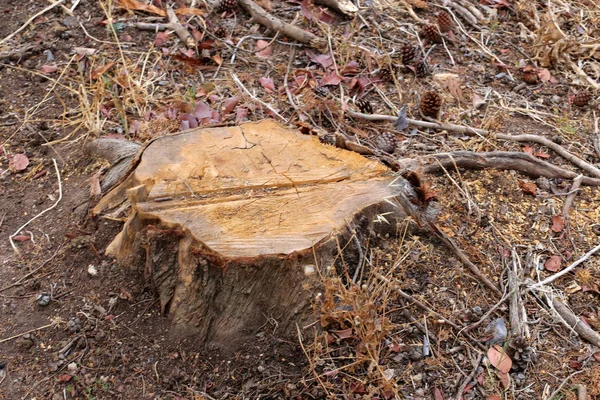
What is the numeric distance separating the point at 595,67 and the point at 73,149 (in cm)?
307

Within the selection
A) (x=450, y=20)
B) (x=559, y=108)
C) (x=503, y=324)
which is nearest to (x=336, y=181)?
(x=503, y=324)

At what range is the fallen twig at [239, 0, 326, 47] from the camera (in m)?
3.52

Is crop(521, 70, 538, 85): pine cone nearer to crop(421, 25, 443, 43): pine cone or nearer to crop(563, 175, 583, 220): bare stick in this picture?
crop(421, 25, 443, 43): pine cone

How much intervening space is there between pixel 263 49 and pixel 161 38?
611mm

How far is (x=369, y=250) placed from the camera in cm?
218

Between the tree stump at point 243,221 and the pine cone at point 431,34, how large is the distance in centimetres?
176

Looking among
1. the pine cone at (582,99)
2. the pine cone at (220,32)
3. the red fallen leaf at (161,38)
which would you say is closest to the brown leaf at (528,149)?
the pine cone at (582,99)

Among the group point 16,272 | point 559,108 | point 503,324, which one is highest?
point 559,108

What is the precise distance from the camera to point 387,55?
3.39 metres

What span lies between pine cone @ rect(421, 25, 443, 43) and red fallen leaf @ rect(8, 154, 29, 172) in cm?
242

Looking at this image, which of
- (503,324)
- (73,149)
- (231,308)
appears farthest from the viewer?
(73,149)

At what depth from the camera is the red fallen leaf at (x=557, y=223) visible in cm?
265

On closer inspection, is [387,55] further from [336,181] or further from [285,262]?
[285,262]

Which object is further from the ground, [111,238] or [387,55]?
[387,55]
